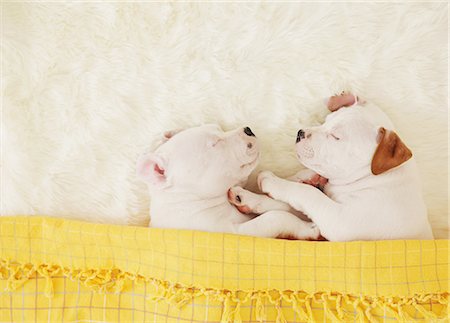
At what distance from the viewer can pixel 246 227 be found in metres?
1.69

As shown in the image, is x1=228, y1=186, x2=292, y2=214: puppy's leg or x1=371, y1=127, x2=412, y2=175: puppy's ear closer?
x1=371, y1=127, x2=412, y2=175: puppy's ear

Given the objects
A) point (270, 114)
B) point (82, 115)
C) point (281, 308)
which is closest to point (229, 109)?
point (270, 114)

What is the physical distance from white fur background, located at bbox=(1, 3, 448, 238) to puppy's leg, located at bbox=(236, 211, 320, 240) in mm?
172

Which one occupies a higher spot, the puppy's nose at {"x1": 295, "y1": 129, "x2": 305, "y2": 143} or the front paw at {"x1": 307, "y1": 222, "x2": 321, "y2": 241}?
the puppy's nose at {"x1": 295, "y1": 129, "x2": 305, "y2": 143}

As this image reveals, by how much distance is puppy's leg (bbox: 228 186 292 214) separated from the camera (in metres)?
1.72

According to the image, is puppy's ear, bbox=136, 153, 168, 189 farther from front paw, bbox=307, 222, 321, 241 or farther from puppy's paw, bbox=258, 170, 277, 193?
front paw, bbox=307, 222, 321, 241

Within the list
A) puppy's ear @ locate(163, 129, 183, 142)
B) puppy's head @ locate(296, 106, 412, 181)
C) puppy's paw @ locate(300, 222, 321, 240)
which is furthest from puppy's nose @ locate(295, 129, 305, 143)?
puppy's ear @ locate(163, 129, 183, 142)

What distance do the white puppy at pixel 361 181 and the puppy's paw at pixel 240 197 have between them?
0.47ft

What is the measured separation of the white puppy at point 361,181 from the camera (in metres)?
1.62

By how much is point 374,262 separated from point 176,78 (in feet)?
2.66

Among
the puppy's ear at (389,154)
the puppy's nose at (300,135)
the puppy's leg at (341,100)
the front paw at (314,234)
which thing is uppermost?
the puppy's leg at (341,100)

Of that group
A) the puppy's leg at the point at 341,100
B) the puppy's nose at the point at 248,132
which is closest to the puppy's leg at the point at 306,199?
the puppy's nose at the point at 248,132

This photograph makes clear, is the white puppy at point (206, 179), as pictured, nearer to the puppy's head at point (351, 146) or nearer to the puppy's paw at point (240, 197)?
the puppy's paw at point (240, 197)

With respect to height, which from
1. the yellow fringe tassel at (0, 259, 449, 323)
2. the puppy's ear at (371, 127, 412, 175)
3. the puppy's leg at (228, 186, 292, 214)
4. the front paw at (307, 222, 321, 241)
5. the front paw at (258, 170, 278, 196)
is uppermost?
the puppy's ear at (371, 127, 412, 175)
